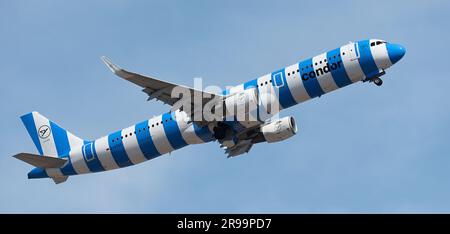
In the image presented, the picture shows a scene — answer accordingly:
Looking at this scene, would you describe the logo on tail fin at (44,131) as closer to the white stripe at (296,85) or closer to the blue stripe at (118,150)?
the blue stripe at (118,150)

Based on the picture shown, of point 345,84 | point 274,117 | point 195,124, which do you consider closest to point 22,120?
point 195,124

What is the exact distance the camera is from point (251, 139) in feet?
207

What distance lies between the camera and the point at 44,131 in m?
70.1

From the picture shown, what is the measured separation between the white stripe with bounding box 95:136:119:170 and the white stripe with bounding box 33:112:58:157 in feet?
15.2

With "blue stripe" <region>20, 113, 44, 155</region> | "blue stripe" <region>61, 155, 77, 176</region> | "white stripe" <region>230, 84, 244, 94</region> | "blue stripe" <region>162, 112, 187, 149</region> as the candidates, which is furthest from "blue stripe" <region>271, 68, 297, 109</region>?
"blue stripe" <region>20, 113, 44, 155</region>

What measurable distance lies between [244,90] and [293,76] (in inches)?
138

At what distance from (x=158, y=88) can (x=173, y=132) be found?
189 inches

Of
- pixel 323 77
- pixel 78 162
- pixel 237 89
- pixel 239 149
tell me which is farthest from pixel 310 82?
pixel 78 162

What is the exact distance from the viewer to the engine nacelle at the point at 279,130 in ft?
201

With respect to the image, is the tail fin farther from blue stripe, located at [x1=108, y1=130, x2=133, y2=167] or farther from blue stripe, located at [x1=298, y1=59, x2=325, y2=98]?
blue stripe, located at [x1=298, y1=59, x2=325, y2=98]

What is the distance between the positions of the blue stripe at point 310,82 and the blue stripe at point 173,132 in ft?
32.4

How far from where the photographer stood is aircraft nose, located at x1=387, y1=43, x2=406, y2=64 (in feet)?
194
